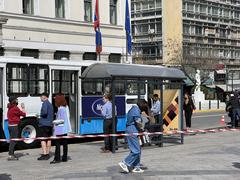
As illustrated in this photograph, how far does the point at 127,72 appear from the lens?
16.6 m

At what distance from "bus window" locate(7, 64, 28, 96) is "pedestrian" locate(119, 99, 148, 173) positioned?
653 centimetres

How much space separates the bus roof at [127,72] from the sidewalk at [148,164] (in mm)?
2319

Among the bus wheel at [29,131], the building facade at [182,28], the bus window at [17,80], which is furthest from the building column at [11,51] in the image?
the building facade at [182,28]

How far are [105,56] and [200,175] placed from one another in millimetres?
29091

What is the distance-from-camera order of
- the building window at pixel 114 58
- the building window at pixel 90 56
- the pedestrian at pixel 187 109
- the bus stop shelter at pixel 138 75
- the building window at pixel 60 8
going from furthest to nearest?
the building window at pixel 114 58 < the building window at pixel 90 56 < the building window at pixel 60 8 < the pedestrian at pixel 187 109 < the bus stop shelter at pixel 138 75

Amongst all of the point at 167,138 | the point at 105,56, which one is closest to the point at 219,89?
the point at 105,56

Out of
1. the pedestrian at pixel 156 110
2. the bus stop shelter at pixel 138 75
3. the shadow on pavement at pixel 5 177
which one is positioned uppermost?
the bus stop shelter at pixel 138 75

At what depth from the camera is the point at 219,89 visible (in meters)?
88.1

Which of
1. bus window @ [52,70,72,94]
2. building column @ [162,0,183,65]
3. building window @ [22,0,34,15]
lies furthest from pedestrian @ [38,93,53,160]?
building column @ [162,0,183,65]

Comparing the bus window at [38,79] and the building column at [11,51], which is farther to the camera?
the building column at [11,51]

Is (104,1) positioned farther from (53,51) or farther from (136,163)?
(136,163)

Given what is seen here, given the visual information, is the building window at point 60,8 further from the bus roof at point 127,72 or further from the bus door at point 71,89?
the bus roof at point 127,72

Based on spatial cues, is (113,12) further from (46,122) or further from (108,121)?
(46,122)

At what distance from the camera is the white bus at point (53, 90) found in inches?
682
